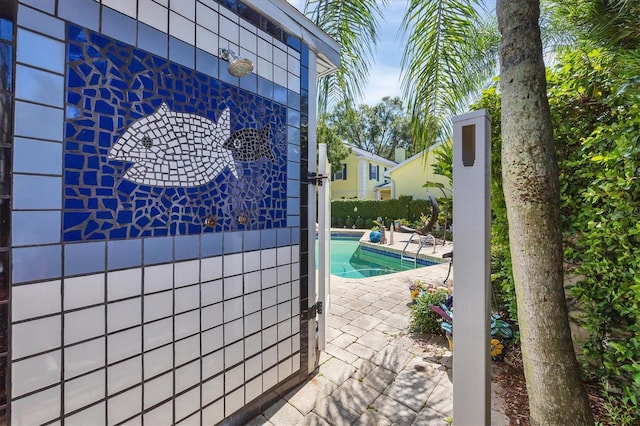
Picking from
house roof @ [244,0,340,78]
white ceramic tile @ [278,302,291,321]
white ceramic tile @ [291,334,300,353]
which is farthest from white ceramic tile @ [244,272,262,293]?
house roof @ [244,0,340,78]

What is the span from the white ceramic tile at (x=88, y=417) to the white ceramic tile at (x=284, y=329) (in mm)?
1340

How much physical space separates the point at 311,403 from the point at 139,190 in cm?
230

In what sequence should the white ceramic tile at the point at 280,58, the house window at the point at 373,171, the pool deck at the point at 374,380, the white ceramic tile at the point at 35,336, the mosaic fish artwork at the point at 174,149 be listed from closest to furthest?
the white ceramic tile at the point at 35,336 < the mosaic fish artwork at the point at 174,149 < the pool deck at the point at 374,380 < the white ceramic tile at the point at 280,58 < the house window at the point at 373,171

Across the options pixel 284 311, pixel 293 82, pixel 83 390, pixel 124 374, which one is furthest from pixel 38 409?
pixel 293 82

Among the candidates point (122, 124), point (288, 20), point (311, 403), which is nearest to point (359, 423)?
point (311, 403)

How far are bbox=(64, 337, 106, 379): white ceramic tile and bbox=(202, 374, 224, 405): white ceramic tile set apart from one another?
753 mm

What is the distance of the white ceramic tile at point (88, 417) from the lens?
59.2 inches

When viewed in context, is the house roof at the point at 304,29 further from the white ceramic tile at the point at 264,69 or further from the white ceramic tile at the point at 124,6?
the white ceramic tile at the point at 124,6

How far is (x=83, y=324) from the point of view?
1524 mm

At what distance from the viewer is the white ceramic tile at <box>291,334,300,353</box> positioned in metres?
2.75

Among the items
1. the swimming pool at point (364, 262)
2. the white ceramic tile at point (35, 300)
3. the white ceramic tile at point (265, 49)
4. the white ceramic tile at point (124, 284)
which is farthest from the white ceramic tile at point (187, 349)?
the swimming pool at point (364, 262)

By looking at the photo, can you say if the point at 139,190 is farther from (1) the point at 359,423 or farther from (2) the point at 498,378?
(2) the point at 498,378

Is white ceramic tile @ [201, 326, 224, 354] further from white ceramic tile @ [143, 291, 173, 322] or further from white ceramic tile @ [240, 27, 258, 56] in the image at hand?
white ceramic tile @ [240, 27, 258, 56]

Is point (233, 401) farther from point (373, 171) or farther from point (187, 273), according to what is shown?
point (373, 171)
